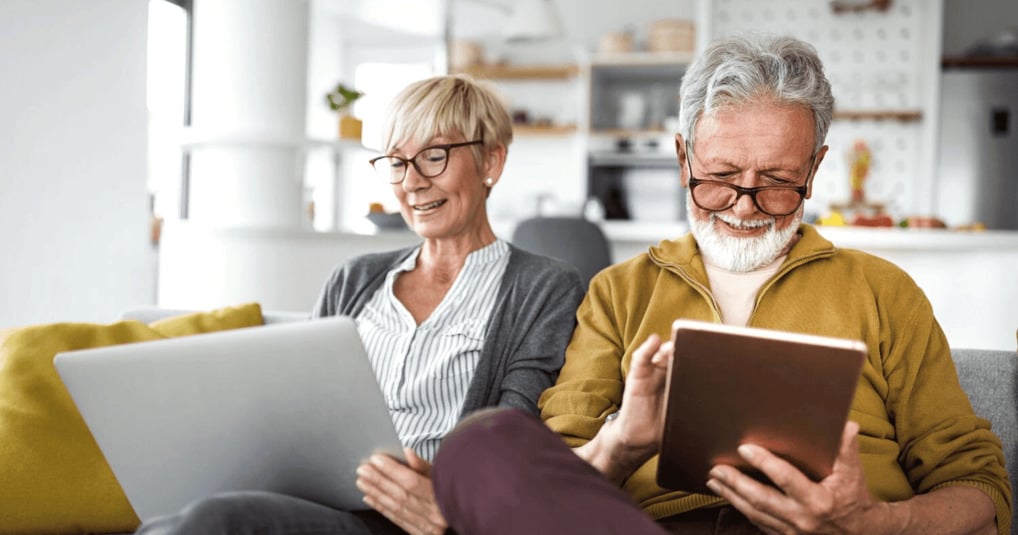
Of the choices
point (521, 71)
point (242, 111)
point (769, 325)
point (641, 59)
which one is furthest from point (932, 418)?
point (521, 71)

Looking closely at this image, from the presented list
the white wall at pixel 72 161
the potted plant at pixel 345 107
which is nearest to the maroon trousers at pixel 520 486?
the white wall at pixel 72 161

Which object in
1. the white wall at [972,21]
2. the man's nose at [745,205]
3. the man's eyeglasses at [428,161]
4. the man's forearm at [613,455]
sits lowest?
the man's forearm at [613,455]

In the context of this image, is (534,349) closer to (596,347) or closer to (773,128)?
(596,347)

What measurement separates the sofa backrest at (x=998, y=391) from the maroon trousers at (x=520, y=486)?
0.88 meters

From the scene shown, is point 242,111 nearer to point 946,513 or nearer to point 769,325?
point 769,325

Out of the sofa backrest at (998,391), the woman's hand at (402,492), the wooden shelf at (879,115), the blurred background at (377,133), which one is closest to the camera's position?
the woman's hand at (402,492)

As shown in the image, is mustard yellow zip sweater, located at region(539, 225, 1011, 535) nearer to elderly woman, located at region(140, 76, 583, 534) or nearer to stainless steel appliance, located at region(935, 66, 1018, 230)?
elderly woman, located at region(140, 76, 583, 534)

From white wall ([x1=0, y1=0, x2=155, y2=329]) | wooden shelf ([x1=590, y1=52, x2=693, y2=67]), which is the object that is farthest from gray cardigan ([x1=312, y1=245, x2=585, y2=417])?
wooden shelf ([x1=590, y1=52, x2=693, y2=67])

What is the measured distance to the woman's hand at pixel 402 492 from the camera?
4.14ft

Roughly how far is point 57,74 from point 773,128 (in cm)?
263

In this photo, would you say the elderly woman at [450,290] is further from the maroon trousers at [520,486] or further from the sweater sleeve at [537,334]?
the maroon trousers at [520,486]

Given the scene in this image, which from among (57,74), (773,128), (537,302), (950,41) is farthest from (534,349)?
(950,41)

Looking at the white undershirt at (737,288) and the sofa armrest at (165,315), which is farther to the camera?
the sofa armrest at (165,315)

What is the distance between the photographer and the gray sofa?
1.64m
